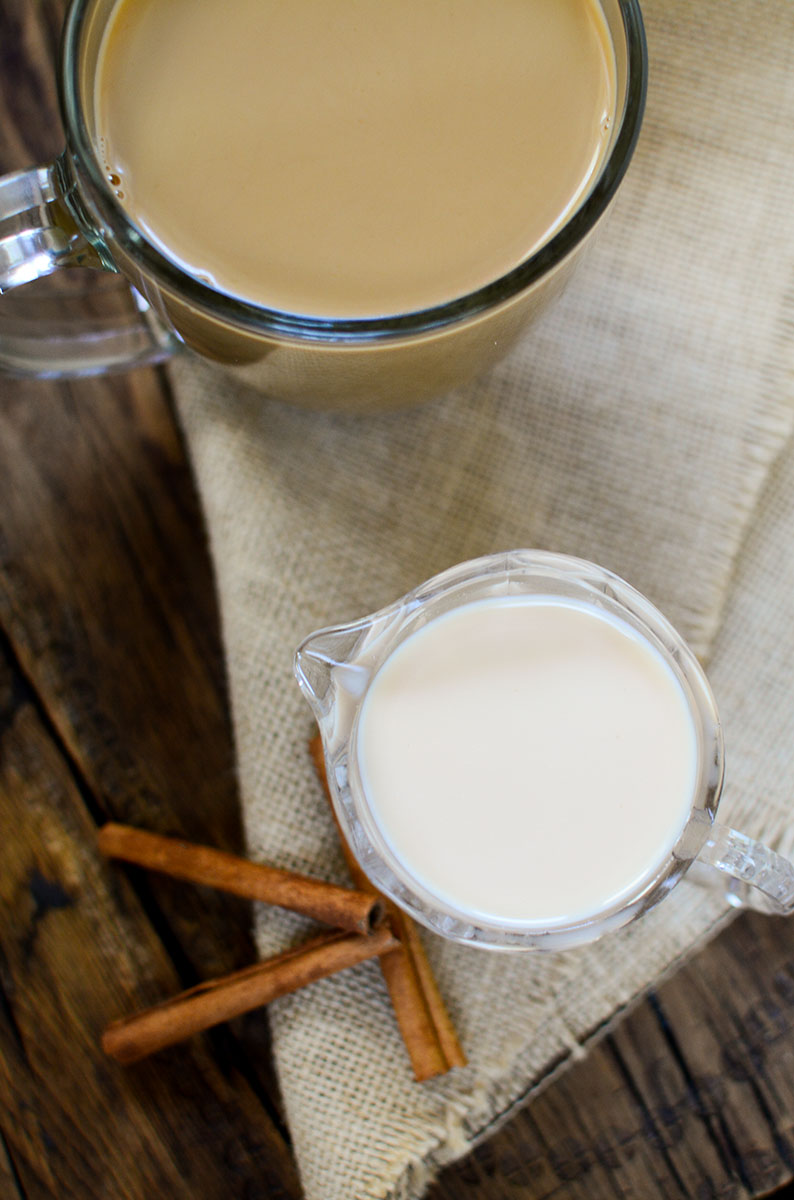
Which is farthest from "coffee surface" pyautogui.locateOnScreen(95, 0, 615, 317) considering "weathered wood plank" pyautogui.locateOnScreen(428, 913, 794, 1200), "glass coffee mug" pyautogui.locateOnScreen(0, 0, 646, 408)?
"weathered wood plank" pyautogui.locateOnScreen(428, 913, 794, 1200)

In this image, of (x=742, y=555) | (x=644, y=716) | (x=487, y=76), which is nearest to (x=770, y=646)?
(x=742, y=555)

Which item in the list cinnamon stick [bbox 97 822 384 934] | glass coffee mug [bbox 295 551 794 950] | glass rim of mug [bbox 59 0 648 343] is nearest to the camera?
glass rim of mug [bbox 59 0 648 343]

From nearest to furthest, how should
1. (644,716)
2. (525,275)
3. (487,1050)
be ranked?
(525,275) → (644,716) → (487,1050)

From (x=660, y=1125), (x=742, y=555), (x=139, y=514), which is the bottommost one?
(x=660, y=1125)

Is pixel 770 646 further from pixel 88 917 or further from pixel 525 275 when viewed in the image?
pixel 88 917

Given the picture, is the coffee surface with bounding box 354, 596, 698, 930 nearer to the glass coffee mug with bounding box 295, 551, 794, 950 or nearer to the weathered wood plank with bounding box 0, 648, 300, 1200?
the glass coffee mug with bounding box 295, 551, 794, 950

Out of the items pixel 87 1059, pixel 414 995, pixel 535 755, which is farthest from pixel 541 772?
pixel 87 1059

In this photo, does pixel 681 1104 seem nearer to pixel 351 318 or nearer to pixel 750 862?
pixel 750 862
